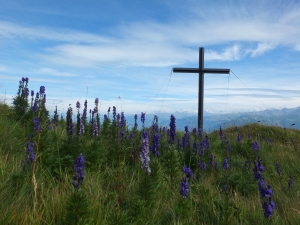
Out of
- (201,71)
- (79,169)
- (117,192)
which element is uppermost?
(201,71)

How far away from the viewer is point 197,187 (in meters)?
4.39

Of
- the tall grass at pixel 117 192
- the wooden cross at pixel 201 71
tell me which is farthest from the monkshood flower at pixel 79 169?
the wooden cross at pixel 201 71

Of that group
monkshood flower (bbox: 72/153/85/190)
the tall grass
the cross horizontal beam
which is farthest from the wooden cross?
monkshood flower (bbox: 72/153/85/190)

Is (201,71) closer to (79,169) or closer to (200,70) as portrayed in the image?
(200,70)

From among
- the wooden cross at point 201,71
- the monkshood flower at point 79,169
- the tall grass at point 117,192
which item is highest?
the wooden cross at point 201,71

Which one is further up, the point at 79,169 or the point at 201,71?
the point at 201,71

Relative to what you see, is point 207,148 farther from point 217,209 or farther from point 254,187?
point 217,209

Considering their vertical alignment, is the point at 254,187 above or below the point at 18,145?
below

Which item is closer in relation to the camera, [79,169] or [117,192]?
[79,169]

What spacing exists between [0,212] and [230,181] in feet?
13.2

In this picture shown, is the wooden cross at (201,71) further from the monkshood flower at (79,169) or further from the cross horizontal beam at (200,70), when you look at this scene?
the monkshood flower at (79,169)

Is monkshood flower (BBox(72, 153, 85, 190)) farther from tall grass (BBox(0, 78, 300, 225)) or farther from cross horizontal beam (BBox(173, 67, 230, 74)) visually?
cross horizontal beam (BBox(173, 67, 230, 74))

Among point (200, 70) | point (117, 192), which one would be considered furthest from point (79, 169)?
point (200, 70)

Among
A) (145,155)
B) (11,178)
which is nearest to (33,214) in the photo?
(11,178)
